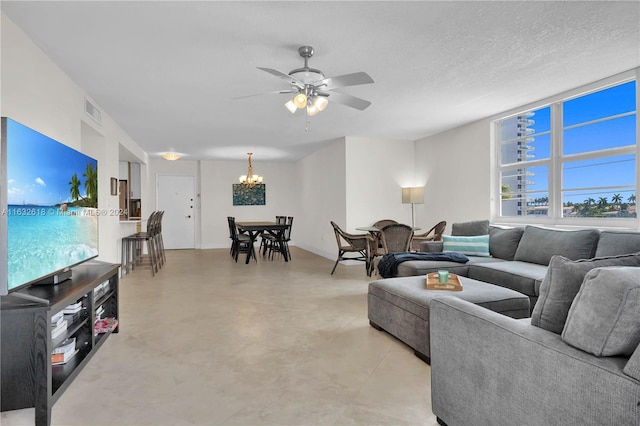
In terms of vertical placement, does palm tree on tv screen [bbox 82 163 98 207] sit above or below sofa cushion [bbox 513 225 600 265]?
above

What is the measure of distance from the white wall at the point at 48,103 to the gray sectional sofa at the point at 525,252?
11.9ft

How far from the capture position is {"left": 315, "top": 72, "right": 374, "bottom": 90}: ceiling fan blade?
282 cm

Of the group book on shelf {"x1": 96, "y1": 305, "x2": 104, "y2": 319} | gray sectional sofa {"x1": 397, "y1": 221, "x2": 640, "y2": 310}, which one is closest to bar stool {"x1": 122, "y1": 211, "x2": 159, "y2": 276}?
book on shelf {"x1": 96, "y1": 305, "x2": 104, "y2": 319}

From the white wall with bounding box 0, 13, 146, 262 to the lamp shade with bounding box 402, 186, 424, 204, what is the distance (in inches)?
193

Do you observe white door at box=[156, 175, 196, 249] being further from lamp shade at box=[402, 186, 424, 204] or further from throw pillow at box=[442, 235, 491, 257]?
throw pillow at box=[442, 235, 491, 257]

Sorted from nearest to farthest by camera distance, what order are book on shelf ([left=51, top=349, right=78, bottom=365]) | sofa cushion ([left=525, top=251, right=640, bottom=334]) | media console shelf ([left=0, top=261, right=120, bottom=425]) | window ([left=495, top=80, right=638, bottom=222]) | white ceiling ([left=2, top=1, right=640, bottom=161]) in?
sofa cushion ([left=525, top=251, right=640, bottom=334]) → media console shelf ([left=0, top=261, right=120, bottom=425]) → book on shelf ([left=51, top=349, right=78, bottom=365]) → white ceiling ([left=2, top=1, right=640, bottom=161]) → window ([left=495, top=80, right=638, bottom=222])

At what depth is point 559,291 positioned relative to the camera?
4.60 feet

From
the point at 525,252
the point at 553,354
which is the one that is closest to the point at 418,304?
the point at 553,354

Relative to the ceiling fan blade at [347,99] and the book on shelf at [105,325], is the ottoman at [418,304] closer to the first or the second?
the ceiling fan blade at [347,99]

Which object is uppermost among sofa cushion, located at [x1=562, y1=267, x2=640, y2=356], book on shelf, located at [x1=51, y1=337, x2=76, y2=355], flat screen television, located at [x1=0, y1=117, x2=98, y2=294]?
flat screen television, located at [x1=0, y1=117, x2=98, y2=294]

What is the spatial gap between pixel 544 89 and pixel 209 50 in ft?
11.9

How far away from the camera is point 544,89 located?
13.8ft

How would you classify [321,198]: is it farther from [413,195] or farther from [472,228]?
[472,228]

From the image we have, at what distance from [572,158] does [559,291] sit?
12.6ft
